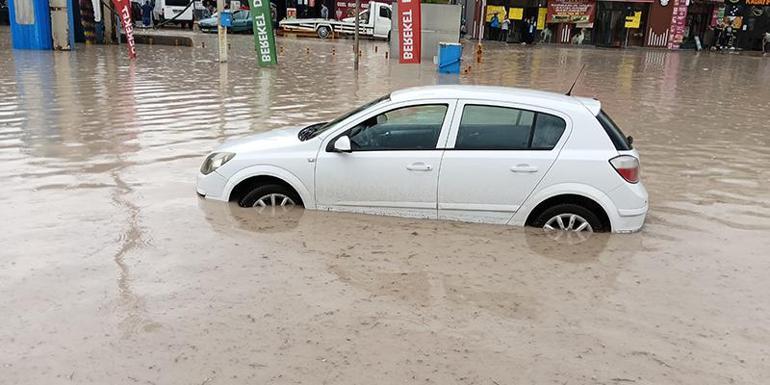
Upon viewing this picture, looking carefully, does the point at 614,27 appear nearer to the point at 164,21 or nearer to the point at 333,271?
the point at 164,21

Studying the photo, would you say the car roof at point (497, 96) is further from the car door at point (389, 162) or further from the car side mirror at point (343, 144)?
the car side mirror at point (343, 144)

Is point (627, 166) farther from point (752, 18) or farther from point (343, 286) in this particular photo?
point (752, 18)

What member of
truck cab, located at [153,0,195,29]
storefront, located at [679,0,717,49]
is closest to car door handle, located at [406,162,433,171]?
truck cab, located at [153,0,195,29]

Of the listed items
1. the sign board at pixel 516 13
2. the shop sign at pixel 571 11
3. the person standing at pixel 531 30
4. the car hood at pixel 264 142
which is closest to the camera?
the car hood at pixel 264 142

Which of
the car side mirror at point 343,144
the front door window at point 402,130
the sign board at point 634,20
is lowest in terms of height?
the car side mirror at point 343,144

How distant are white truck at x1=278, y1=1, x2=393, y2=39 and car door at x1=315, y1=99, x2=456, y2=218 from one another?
3278 cm

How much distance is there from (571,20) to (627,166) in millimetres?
41331

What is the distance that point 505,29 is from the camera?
44.7m

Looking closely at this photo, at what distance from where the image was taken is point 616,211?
6.02m

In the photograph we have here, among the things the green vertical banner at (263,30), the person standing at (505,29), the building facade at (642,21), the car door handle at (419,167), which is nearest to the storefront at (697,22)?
the building facade at (642,21)

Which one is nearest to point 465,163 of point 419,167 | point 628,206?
point 419,167

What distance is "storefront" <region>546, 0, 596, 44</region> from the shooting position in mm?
43812

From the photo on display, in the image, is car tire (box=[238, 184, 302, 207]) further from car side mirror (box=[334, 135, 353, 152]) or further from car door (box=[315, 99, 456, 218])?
car side mirror (box=[334, 135, 353, 152])

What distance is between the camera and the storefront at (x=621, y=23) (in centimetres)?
4388
